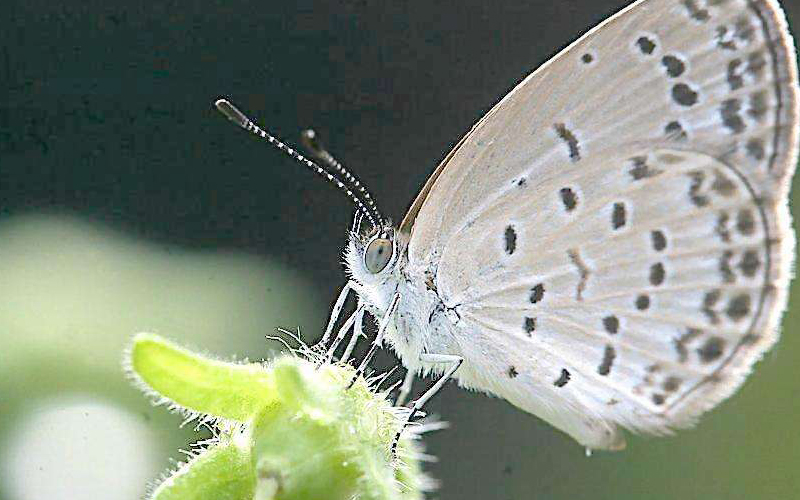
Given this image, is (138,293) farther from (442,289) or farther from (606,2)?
(606,2)

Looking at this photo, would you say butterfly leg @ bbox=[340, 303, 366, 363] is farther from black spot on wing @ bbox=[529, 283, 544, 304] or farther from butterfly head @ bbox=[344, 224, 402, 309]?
black spot on wing @ bbox=[529, 283, 544, 304]

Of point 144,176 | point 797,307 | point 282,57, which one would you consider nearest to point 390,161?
point 282,57

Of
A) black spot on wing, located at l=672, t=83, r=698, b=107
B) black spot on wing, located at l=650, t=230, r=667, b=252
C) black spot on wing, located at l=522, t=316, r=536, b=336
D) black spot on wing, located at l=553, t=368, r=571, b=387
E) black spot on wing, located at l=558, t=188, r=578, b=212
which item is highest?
black spot on wing, located at l=672, t=83, r=698, b=107

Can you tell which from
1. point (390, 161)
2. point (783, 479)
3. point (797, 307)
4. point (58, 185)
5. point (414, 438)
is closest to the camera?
point (414, 438)

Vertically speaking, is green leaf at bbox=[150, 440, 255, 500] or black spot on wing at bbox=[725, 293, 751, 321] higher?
black spot on wing at bbox=[725, 293, 751, 321]

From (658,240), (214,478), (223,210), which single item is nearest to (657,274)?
(658,240)

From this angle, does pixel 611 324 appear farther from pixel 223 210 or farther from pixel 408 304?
pixel 223 210

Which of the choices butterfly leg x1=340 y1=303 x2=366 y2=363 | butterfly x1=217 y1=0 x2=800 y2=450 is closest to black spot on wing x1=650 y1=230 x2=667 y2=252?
butterfly x1=217 y1=0 x2=800 y2=450
